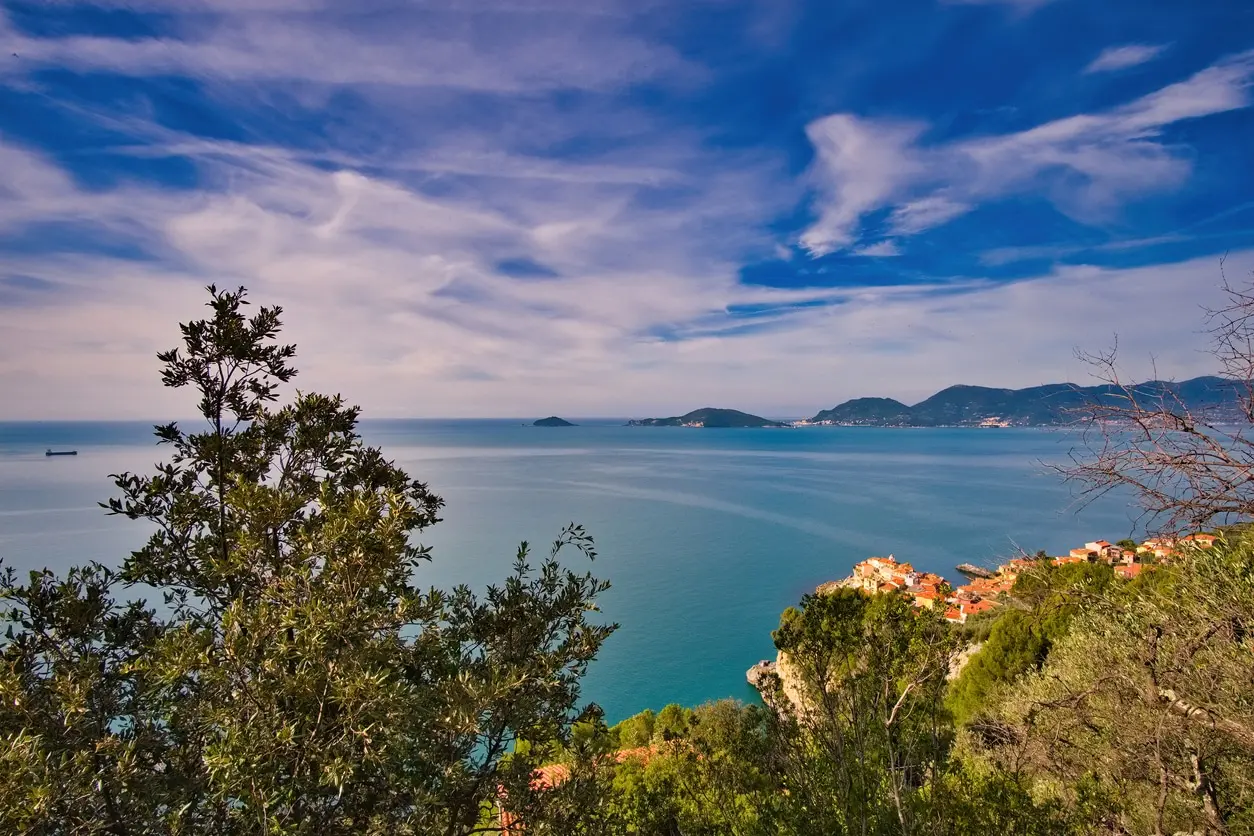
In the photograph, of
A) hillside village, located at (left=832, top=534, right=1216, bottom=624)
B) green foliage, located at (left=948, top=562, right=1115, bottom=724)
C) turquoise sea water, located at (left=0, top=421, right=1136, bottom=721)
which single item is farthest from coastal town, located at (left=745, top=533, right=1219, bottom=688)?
turquoise sea water, located at (left=0, top=421, right=1136, bottom=721)

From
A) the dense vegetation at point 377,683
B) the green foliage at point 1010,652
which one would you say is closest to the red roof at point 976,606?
the green foliage at point 1010,652

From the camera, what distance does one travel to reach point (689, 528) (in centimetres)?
5906

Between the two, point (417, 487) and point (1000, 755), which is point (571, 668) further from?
point (1000, 755)

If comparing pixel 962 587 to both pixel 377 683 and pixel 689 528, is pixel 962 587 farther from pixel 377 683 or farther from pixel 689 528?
pixel 377 683

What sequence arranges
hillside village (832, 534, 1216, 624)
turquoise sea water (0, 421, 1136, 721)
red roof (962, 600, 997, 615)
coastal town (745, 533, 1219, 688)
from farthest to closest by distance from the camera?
turquoise sea water (0, 421, 1136, 721) < red roof (962, 600, 997, 615) < hillside village (832, 534, 1216, 624) < coastal town (745, 533, 1219, 688)

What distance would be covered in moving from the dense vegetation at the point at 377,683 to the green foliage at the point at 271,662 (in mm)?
19

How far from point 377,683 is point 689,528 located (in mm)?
57414

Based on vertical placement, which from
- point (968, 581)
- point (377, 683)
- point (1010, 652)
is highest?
point (377, 683)

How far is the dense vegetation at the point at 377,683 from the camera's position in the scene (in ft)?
10.2

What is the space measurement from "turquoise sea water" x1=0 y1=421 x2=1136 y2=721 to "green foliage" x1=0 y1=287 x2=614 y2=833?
437cm

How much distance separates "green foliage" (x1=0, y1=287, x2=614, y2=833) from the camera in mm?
3059

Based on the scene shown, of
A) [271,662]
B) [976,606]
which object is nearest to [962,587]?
[976,606]

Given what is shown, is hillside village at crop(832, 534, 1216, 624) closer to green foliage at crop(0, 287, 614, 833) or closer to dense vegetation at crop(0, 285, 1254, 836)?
dense vegetation at crop(0, 285, 1254, 836)

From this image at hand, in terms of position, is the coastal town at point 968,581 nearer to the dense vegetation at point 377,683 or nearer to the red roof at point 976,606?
the red roof at point 976,606
